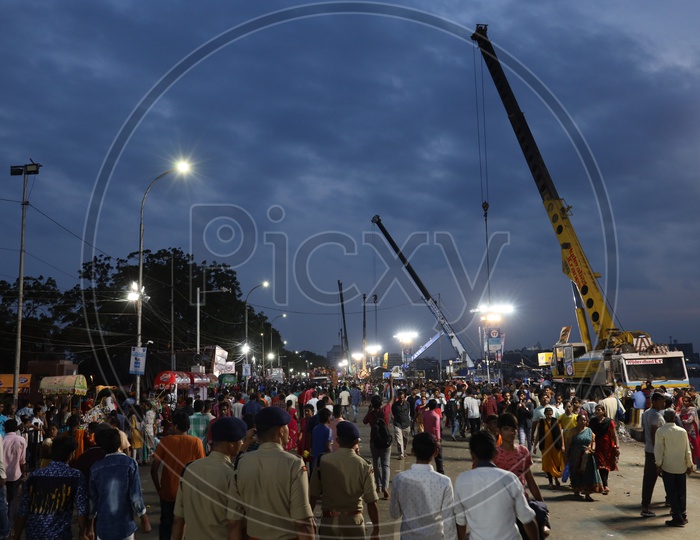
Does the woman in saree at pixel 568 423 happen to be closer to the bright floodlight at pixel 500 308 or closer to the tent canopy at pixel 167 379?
the tent canopy at pixel 167 379

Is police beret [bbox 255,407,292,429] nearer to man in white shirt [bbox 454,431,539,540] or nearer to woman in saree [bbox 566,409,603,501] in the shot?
man in white shirt [bbox 454,431,539,540]

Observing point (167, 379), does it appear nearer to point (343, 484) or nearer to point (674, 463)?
point (674, 463)

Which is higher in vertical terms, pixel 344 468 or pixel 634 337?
pixel 634 337

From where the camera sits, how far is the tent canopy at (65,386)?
3120 centimetres

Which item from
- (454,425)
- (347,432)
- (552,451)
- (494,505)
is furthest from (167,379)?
(494,505)

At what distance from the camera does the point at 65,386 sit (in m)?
31.2

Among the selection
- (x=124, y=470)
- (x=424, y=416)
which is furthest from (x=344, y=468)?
(x=424, y=416)

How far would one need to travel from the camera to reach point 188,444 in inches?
292

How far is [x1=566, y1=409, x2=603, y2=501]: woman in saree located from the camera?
38.4ft

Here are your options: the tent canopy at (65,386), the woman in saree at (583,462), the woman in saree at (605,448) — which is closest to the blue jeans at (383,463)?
the woman in saree at (583,462)

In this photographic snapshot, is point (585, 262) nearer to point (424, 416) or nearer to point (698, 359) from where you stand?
point (424, 416)

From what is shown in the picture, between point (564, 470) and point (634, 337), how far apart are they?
49.7ft

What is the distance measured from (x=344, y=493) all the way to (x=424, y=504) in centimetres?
96

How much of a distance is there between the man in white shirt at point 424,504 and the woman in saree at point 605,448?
8.16m
